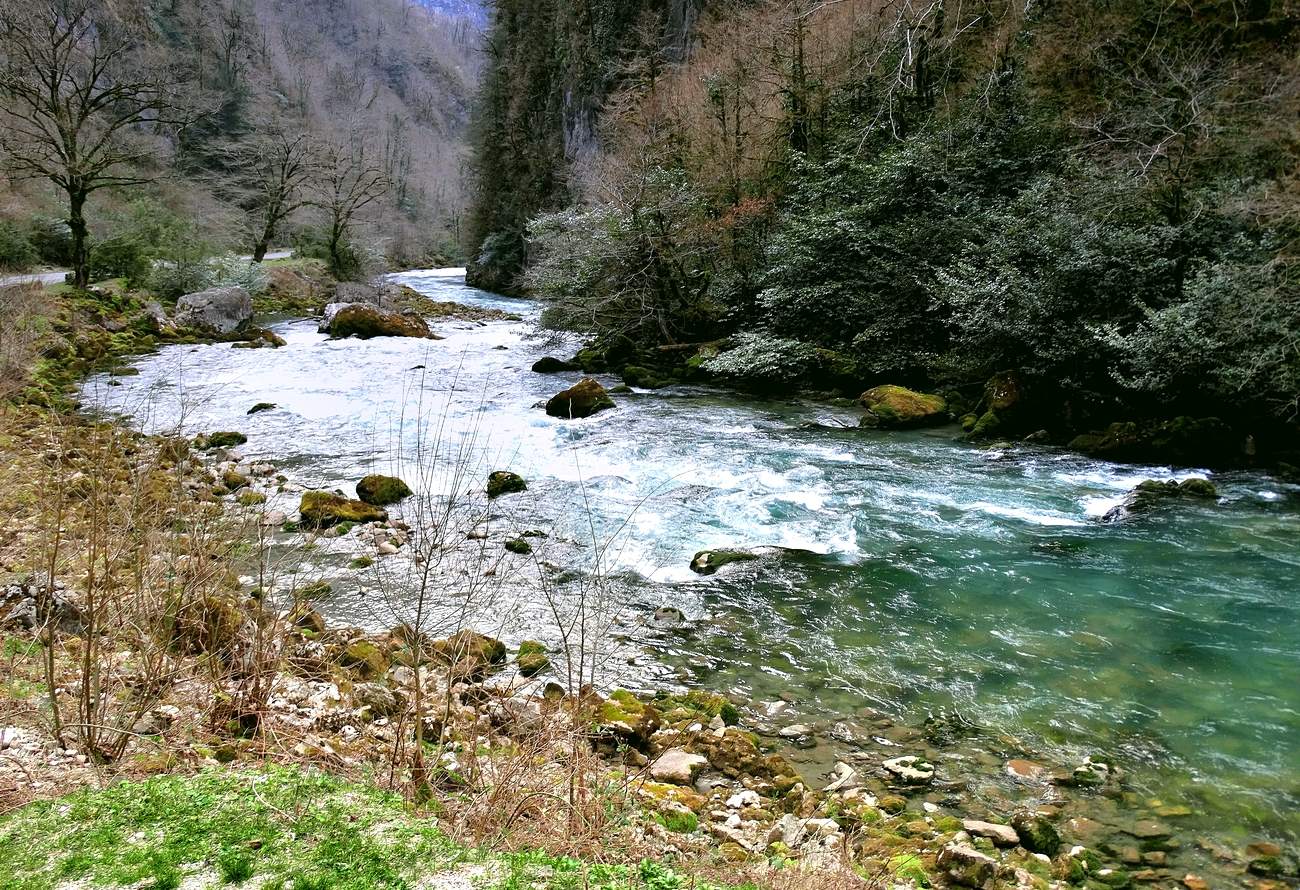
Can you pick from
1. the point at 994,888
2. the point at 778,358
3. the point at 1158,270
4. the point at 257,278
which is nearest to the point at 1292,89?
the point at 1158,270

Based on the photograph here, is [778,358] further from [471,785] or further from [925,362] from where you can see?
[471,785]

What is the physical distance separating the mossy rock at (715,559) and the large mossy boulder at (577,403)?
232 inches

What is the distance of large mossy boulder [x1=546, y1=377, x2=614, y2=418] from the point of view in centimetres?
1241

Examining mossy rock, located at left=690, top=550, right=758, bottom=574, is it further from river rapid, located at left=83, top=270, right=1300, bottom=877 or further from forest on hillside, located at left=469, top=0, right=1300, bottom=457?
forest on hillside, located at left=469, top=0, right=1300, bottom=457

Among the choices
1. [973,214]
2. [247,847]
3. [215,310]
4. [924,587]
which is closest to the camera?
[247,847]

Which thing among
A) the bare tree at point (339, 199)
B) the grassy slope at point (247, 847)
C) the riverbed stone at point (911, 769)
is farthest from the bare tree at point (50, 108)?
the riverbed stone at point (911, 769)

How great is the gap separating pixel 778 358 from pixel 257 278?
19.1 meters

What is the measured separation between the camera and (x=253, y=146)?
30.4m

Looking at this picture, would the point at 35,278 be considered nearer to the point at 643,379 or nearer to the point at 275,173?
the point at 643,379

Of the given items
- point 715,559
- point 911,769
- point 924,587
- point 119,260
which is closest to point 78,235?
point 119,260

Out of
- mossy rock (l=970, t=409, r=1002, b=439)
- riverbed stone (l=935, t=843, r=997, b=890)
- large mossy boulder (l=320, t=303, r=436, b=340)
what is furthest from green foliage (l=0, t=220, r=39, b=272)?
riverbed stone (l=935, t=843, r=997, b=890)

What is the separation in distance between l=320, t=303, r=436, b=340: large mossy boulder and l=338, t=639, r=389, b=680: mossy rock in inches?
659

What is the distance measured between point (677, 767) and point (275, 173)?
34.4m

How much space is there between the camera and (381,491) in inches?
328
